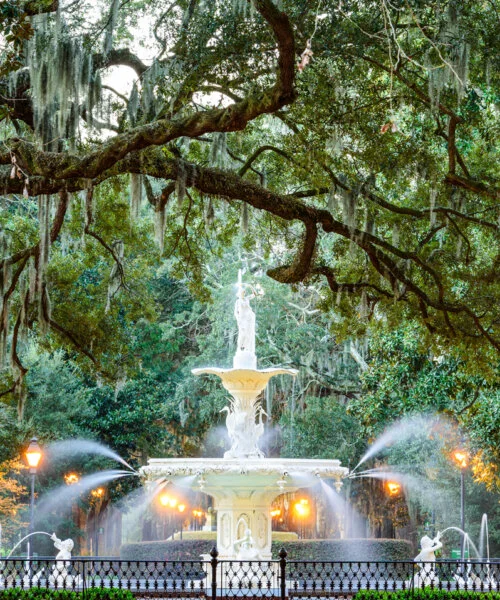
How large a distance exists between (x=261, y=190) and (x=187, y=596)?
273 inches

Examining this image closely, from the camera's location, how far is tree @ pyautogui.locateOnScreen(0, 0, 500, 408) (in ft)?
33.6

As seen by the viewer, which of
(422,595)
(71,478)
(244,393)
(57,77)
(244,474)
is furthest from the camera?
(71,478)

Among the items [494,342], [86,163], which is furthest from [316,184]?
[86,163]

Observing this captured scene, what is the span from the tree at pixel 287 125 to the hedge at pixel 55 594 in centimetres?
339

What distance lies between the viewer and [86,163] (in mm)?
9648

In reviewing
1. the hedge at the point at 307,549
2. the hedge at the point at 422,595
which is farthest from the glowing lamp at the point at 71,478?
the hedge at the point at 422,595

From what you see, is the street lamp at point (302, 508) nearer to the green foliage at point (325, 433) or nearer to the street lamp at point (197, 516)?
the green foliage at point (325, 433)

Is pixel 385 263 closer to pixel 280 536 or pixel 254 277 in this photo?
pixel 280 536

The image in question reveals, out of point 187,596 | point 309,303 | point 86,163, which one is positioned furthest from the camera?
point 309,303

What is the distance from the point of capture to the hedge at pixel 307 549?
84.6 ft

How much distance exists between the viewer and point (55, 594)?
41.9ft

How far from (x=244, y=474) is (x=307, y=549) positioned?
9.98m

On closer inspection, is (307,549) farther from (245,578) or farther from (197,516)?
(197,516)

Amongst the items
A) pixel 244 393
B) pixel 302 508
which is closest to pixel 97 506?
pixel 302 508
